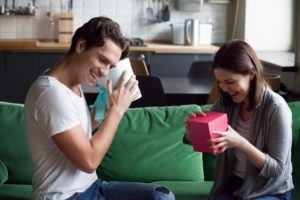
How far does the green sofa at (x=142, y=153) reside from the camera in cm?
238

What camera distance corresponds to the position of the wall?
5.27 meters

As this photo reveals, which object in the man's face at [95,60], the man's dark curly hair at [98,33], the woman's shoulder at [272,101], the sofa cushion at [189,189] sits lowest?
the sofa cushion at [189,189]

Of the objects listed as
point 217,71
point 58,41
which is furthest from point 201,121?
point 58,41

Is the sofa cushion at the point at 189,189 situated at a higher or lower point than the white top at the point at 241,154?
lower

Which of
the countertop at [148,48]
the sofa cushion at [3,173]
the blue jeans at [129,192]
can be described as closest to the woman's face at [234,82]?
the blue jeans at [129,192]

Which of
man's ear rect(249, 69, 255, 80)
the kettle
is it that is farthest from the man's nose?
the kettle

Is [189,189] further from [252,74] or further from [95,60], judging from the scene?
[95,60]

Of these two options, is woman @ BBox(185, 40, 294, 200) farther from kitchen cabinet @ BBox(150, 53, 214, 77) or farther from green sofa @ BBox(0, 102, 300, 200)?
kitchen cabinet @ BBox(150, 53, 214, 77)

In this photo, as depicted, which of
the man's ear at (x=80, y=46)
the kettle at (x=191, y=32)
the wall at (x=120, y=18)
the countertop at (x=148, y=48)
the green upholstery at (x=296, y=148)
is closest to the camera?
the man's ear at (x=80, y=46)

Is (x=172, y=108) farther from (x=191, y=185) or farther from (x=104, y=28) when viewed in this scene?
(x=104, y=28)

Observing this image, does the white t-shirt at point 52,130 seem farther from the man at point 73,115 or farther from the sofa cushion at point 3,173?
the sofa cushion at point 3,173

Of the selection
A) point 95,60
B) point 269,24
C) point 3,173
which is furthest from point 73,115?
Answer: point 269,24

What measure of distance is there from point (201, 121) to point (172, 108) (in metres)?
0.78

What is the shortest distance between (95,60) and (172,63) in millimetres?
3227
